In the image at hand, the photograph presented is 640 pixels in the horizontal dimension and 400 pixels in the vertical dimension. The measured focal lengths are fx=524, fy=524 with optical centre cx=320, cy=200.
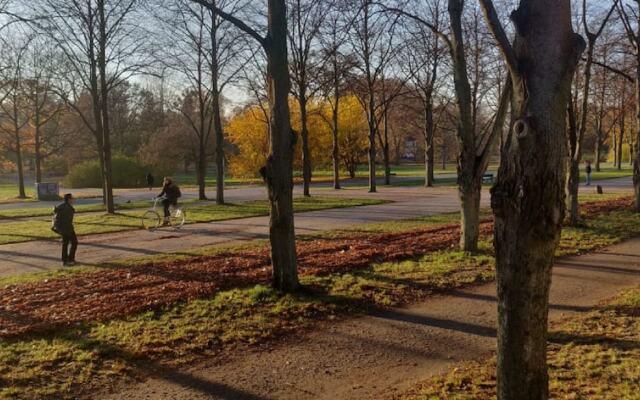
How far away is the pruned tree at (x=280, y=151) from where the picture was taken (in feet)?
25.3

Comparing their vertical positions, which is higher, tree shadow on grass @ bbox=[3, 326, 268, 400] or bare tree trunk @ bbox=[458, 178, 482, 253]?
bare tree trunk @ bbox=[458, 178, 482, 253]

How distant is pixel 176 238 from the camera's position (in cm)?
1478

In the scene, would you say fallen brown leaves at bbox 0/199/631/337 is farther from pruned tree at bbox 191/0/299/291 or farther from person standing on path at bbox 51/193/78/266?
person standing on path at bbox 51/193/78/266

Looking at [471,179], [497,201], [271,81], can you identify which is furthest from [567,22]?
[471,179]

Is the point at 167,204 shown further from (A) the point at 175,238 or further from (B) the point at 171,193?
(A) the point at 175,238

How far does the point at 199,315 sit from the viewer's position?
6887mm

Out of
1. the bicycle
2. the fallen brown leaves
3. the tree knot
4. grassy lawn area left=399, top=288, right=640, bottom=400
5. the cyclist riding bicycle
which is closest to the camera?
the tree knot

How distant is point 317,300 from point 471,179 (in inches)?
194

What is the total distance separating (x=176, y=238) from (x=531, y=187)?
12661 millimetres

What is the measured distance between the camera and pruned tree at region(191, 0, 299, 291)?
7.71 m

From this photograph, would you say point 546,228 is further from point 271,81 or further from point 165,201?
point 165,201

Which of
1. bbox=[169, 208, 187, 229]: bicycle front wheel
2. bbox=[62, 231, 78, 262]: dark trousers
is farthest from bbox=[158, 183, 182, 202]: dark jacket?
bbox=[62, 231, 78, 262]: dark trousers

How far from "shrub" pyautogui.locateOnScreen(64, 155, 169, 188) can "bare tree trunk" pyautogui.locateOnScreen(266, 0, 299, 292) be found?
1620 inches

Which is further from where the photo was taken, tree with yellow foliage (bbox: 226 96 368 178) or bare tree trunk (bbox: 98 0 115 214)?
tree with yellow foliage (bbox: 226 96 368 178)
